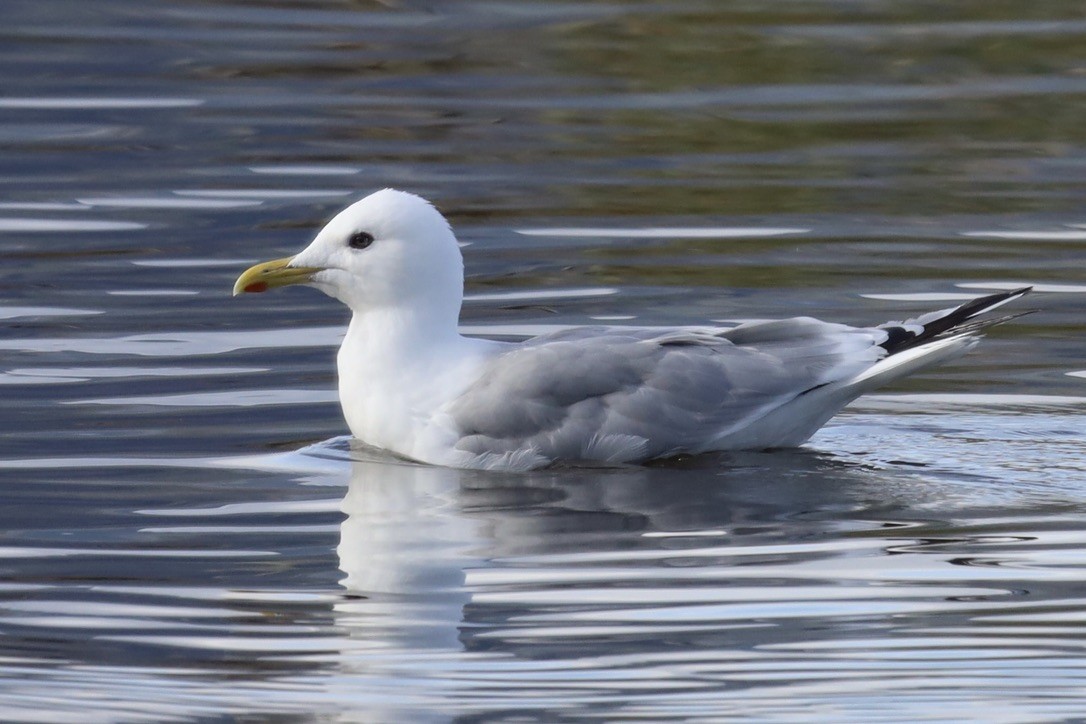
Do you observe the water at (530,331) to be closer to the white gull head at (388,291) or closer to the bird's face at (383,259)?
the white gull head at (388,291)

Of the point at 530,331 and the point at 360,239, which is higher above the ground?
the point at 360,239

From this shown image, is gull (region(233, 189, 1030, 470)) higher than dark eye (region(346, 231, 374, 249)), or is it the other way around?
dark eye (region(346, 231, 374, 249))

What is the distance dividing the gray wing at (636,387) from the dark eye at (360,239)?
0.68m

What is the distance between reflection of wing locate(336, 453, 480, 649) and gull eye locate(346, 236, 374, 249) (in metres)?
0.81

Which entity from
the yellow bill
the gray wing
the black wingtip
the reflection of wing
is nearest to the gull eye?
the yellow bill

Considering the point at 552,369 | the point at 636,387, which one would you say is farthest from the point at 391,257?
the point at 636,387

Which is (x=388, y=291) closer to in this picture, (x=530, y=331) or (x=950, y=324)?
(x=530, y=331)

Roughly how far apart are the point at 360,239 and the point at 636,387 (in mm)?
1173

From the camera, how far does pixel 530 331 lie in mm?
9797

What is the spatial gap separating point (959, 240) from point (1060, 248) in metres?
0.52

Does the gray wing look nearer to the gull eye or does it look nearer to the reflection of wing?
the reflection of wing

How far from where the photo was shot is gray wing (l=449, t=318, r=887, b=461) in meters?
7.80

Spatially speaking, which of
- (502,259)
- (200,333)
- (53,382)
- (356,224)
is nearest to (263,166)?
(502,259)

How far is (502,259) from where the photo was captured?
11.3 m
